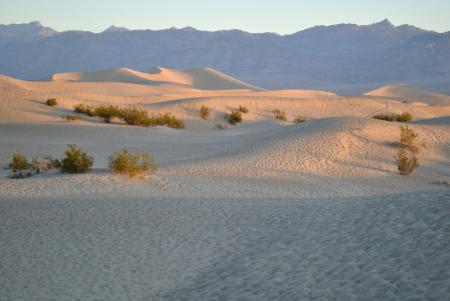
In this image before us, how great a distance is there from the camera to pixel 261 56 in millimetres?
163500

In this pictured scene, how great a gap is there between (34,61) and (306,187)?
174308 mm

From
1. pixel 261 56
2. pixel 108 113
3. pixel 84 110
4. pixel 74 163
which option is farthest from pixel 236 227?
pixel 261 56

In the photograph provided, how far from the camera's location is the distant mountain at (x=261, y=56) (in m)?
137

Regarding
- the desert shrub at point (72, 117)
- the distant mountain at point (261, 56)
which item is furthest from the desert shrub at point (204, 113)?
the distant mountain at point (261, 56)

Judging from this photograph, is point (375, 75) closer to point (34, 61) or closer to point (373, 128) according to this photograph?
point (34, 61)

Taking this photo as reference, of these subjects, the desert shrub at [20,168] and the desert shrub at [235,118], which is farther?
the desert shrub at [235,118]

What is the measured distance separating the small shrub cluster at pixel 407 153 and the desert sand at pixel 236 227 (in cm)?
34

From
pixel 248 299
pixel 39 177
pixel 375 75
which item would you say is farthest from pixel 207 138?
pixel 375 75

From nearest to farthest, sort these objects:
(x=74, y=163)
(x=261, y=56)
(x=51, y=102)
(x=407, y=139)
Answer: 1. (x=74, y=163)
2. (x=407, y=139)
3. (x=51, y=102)
4. (x=261, y=56)

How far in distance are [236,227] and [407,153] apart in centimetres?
1269

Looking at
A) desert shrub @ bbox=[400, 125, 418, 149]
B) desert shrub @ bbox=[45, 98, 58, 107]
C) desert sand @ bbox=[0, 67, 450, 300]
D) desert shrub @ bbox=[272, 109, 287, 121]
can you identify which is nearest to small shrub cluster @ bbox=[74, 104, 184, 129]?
desert shrub @ bbox=[45, 98, 58, 107]

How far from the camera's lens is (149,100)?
42.0 meters

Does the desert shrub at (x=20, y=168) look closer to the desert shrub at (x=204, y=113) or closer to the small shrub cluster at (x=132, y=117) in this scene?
the small shrub cluster at (x=132, y=117)

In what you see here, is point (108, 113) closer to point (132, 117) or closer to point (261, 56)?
point (132, 117)
